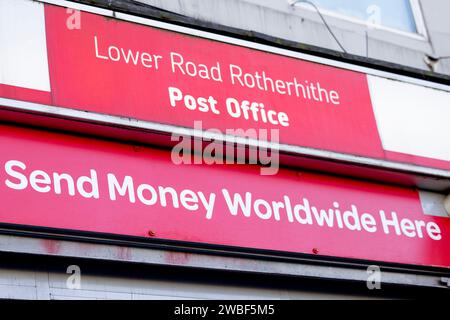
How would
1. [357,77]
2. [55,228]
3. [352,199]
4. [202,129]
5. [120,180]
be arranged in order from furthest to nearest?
[357,77] → [352,199] → [202,129] → [120,180] → [55,228]

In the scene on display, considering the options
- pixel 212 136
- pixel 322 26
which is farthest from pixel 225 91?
pixel 322 26

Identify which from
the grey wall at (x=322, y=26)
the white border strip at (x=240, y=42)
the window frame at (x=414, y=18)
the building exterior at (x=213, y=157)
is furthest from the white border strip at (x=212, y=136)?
the window frame at (x=414, y=18)

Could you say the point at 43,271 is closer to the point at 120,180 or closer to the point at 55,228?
the point at 55,228

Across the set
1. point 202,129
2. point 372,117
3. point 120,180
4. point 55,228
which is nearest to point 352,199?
point 372,117

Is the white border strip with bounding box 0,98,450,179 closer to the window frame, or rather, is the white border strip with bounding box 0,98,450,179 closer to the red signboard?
the red signboard

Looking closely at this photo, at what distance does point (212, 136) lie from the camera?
5879mm

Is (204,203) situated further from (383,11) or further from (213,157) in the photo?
(383,11)

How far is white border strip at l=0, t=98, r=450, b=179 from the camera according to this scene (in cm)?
529

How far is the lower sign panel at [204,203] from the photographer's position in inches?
205

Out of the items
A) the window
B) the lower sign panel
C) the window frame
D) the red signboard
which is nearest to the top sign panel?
the red signboard

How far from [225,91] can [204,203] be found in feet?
2.58

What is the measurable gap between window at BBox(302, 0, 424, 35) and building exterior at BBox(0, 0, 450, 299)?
0.28 m

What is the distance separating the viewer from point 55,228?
5.10m
